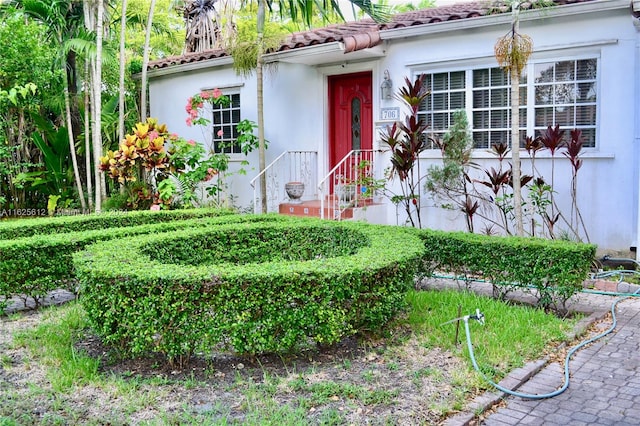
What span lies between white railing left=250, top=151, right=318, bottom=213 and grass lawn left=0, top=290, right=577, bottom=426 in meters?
5.97

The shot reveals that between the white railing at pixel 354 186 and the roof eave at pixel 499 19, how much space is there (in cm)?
201

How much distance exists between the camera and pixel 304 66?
11.6 meters

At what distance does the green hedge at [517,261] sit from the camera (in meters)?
6.00

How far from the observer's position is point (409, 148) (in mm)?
9117

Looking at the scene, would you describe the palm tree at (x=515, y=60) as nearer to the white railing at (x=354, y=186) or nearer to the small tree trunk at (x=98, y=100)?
the white railing at (x=354, y=186)

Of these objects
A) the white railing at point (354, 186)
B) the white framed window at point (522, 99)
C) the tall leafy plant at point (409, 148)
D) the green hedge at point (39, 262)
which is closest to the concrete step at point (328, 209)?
the white railing at point (354, 186)

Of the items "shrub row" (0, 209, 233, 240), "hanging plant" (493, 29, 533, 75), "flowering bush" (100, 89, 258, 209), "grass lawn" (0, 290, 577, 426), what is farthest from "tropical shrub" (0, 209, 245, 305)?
"hanging plant" (493, 29, 533, 75)

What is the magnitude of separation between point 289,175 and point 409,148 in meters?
3.25

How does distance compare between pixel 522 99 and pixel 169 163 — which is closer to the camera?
pixel 522 99

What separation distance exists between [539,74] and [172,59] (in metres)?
8.29

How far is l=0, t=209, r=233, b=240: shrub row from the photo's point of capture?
7.66m

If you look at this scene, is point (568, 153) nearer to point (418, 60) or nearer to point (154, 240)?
point (418, 60)

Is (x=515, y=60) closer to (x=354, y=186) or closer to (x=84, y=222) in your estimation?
(x=354, y=186)

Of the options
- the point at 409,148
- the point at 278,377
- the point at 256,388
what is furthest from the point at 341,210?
the point at 256,388
